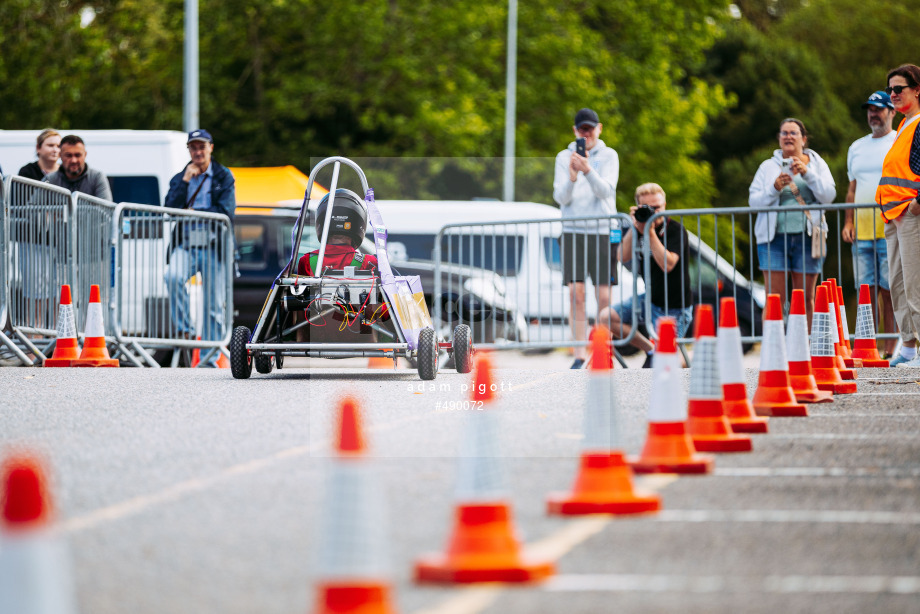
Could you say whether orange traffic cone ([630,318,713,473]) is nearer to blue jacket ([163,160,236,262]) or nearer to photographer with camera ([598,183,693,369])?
photographer with camera ([598,183,693,369])

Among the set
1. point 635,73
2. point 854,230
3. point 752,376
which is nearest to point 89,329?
point 752,376

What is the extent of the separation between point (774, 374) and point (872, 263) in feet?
17.8

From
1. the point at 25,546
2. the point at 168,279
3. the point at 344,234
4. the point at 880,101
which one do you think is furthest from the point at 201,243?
the point at 25,546

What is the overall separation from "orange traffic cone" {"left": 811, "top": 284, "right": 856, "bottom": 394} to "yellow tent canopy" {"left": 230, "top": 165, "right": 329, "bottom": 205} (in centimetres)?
1257

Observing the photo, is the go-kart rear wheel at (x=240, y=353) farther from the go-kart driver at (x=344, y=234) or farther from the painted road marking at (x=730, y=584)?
the painted road marking at (x=730, y=584)

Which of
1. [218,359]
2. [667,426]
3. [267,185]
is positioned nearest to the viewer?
[667,426]

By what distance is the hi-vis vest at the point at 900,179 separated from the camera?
11156mm

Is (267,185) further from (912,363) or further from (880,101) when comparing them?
(912,363)

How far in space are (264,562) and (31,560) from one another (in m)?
1.61

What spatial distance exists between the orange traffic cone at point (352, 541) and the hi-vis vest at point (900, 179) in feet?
27.3

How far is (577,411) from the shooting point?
8.72 m

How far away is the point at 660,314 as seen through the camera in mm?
14039

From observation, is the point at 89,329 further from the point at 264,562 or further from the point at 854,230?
the point at 264,562

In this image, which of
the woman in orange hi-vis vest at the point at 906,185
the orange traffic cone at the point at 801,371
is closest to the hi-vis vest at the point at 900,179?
the woman in orange hi-vis vest at the point at 906,185
